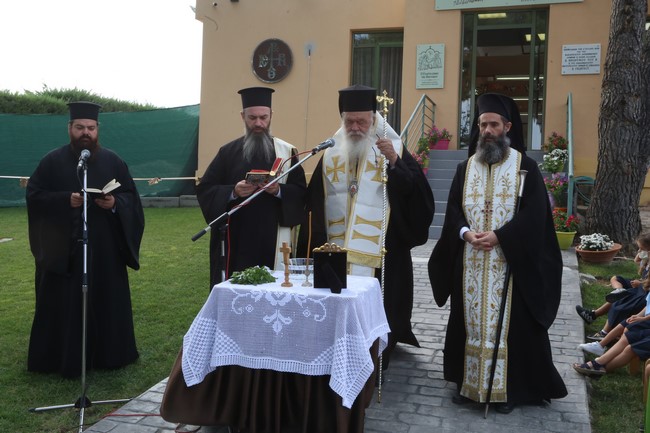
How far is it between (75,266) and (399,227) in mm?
2541

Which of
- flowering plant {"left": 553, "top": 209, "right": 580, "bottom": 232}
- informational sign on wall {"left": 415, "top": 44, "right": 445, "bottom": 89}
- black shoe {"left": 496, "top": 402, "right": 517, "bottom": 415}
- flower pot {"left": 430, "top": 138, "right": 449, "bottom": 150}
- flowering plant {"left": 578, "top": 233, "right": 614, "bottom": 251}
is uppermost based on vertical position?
informational sign on wall {"left": 415, "top": 44, "right": 445, "bottom": 89}

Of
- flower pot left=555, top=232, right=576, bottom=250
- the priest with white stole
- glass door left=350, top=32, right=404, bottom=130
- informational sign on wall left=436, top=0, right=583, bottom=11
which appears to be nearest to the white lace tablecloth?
the priest with white stole

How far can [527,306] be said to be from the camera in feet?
14.4

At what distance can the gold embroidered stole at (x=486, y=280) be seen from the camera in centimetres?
438

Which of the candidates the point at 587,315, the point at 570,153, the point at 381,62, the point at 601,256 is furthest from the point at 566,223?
the point at 381,62

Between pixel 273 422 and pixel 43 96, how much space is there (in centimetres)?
1722

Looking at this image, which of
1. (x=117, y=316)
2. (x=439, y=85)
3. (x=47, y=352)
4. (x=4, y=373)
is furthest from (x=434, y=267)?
(x=439, y=85)

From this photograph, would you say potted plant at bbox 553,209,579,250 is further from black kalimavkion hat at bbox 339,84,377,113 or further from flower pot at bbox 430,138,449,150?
black kalimavkion hat at bbox 339,84,377,113

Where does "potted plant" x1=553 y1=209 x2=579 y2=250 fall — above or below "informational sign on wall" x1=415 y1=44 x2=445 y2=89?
below

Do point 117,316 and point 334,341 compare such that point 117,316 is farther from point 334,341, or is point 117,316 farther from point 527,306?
Answer: point 527,306

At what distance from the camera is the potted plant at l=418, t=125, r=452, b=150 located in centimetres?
1351

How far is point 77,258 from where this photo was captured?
5.23 meters

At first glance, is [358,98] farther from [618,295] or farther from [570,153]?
[570,153]

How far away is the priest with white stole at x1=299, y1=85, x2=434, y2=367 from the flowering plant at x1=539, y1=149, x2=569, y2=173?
24.6ft
